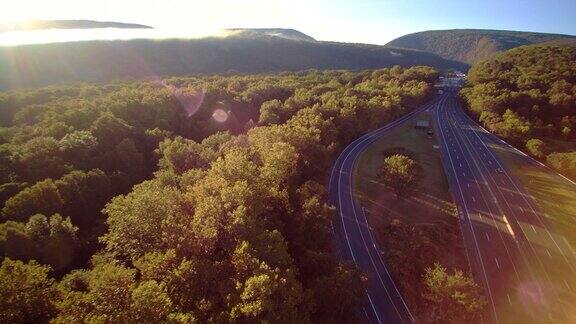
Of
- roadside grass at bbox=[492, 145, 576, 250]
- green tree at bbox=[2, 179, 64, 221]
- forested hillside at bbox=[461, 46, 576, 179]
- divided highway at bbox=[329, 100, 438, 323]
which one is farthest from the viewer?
forested hillside at bbox=[461, 46, 576, 179]

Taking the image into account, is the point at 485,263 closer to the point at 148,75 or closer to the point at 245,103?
the point at 245,103

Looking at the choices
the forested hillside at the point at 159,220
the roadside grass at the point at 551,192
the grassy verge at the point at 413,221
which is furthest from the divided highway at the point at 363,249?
the roadside grass at the point at 551,192

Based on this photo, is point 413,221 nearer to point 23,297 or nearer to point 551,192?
point 551,192

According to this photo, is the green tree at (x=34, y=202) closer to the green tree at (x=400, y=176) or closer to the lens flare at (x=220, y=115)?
the lens flare at (x=220, y=115)

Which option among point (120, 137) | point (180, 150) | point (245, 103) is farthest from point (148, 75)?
point (180, 150)

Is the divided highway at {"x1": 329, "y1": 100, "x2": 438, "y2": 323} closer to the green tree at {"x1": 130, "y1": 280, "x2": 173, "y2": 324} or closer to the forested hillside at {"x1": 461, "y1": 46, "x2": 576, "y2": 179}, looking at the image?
the green tree at {"x1": 130, "y1": 280, "x2": 173, "y2": 324}

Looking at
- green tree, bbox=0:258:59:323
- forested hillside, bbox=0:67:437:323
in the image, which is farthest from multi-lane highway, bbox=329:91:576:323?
green tree, bbox=0:258:59:323
